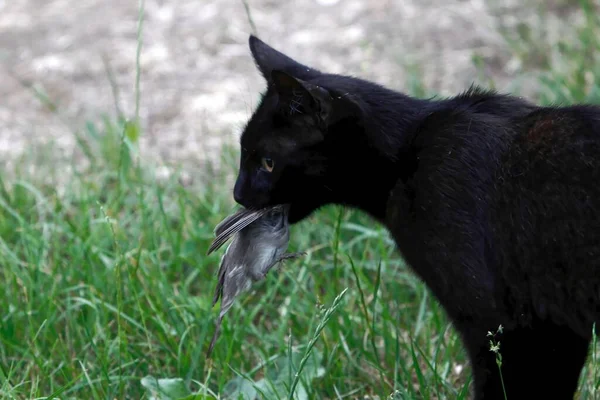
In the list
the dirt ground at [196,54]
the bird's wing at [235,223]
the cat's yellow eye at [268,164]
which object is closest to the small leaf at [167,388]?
the bird's wing at [235,223]

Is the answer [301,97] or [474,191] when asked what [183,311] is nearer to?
[301,97]

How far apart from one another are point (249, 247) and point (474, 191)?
0.70m

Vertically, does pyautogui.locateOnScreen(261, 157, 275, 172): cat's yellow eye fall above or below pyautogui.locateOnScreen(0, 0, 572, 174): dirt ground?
below

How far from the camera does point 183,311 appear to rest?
3072 millimetres

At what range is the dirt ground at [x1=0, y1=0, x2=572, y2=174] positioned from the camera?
469 cm

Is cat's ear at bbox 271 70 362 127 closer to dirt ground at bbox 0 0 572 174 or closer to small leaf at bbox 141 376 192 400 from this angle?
small leaf at bbox 141 376 192 400

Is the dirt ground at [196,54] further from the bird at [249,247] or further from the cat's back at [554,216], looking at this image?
the cat's back at [554,216]

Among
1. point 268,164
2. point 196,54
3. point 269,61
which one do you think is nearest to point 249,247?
point 268,164

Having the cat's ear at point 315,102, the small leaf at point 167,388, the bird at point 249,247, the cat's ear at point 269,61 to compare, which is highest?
the cat's ear at point 269,61

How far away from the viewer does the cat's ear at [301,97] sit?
243 centimetres

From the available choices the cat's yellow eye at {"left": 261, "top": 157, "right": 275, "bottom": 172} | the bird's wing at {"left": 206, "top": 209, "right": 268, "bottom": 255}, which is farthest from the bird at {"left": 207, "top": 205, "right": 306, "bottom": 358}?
the cat's yellow eye at {"left": 261, "top": 157, "right": 275, "bottom": 172}

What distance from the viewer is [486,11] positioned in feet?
17.4

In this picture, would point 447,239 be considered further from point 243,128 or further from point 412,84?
point 412,84

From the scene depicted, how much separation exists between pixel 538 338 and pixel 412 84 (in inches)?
80.8
